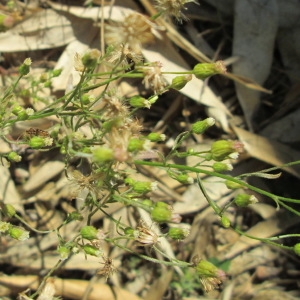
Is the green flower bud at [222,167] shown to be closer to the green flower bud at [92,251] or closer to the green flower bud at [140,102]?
the green flower bud at [140,102]

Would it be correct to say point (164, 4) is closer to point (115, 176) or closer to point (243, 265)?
point (115, 176)

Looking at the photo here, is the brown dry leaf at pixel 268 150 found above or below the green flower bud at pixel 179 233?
below

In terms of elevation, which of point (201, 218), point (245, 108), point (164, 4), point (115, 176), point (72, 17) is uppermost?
point (164, 4)

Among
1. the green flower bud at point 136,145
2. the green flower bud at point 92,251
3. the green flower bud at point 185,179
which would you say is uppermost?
the green flower bud at point 136,145

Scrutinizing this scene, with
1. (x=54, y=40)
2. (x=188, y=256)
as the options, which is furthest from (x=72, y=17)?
(x=188, y=256)

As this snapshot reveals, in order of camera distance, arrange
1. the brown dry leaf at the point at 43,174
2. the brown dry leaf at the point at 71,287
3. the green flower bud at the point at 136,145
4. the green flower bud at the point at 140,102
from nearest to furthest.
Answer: the green flower bud at the point at 136,145, the green flower bud at the point at 140,102, the brown dry leaf at the point at 71,287, the brown dry leaf at the point at 43,174

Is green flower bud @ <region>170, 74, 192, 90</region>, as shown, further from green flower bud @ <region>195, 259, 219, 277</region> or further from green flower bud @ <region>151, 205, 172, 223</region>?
green flower bud @ <region>195, 259, 219, 277</region>

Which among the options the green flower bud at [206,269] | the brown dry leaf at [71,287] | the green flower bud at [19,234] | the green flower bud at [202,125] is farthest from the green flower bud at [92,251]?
the brown dry leaf at [71,287]

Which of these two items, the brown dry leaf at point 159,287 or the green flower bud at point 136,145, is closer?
the green flower bud at point 136,145
